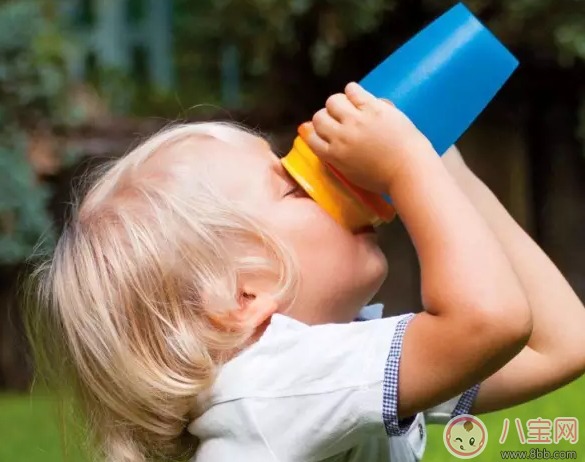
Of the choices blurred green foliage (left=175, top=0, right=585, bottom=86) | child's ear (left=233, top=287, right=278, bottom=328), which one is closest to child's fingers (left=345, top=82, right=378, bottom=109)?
child's ear (left=233, top=287, right=278, bottom=328)

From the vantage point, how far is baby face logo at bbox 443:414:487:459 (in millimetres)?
1527

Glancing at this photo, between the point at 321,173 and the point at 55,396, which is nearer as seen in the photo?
the point at 321,173

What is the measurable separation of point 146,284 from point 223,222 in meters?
0.13

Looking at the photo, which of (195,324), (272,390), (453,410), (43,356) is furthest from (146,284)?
(453,410)

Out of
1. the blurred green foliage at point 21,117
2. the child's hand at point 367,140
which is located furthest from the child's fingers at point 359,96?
the blurred green foliage at point 21,117

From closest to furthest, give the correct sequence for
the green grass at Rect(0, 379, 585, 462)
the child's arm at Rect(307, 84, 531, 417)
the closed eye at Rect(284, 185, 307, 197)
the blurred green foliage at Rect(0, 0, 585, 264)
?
the child's arm at Rect(307, 84, 531, 417)
the closed eye at Rect(284, 185, 307, 197)
the green grass at Rect(0, 379, 585, 462)
the blurred green foliage at Rect(0, 0, 585, 264)

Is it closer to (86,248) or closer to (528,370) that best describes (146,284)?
(86,248)

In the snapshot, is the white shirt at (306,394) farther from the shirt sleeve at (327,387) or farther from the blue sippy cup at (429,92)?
the blue sippy cup at (429,92)

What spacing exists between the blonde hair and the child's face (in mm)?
21

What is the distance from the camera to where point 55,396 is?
5.00ft

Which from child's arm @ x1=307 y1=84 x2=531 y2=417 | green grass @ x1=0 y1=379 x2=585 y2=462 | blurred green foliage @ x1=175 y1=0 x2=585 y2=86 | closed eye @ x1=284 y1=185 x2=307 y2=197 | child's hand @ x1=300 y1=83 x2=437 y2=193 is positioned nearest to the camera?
child's arm @ x1=307 y1=84 x2=531 y2=417

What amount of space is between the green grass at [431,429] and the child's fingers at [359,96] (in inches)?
27.8

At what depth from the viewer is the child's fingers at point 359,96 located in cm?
126

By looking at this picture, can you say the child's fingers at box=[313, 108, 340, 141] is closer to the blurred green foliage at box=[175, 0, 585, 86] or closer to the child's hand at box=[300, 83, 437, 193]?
the child's hand at box=[300, 83, 437, 193]
